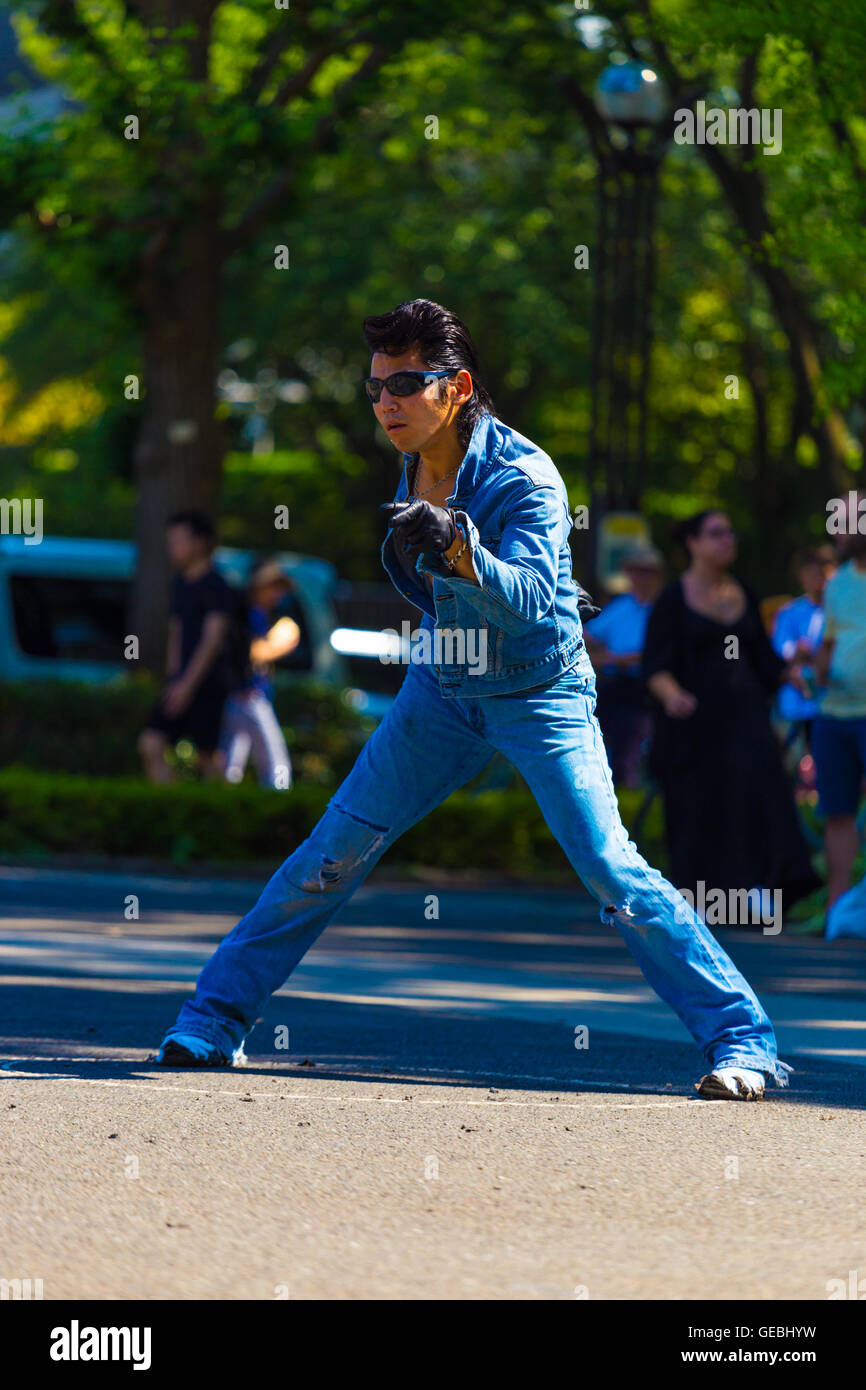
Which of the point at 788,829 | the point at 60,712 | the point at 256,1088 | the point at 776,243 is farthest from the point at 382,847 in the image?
the point at 60,712

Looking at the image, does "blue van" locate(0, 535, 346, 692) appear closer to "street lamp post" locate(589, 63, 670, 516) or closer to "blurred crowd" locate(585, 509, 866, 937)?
"street lamp post" locate(589, 63, 670, 516)

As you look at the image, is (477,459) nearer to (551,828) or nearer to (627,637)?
(551,828)

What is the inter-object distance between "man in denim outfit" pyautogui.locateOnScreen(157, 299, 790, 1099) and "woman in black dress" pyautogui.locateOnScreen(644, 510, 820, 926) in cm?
430

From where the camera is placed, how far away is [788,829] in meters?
9.95

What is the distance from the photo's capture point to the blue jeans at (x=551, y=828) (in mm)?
5316

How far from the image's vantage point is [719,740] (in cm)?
996

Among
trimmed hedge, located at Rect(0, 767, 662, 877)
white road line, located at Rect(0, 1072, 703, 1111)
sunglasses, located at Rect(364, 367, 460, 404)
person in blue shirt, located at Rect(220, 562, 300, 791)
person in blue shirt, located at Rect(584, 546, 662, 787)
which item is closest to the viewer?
sunglasses, located at Rect(364, 367, 460, 404)

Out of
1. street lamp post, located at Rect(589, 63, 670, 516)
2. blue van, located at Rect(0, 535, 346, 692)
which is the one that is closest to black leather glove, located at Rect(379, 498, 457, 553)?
street lamp post, located at Rect(589, 63, 670, 516)

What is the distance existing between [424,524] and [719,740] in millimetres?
5416

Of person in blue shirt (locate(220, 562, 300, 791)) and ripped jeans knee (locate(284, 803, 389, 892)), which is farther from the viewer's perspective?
person in blue shirt (locate(220, 562, 300, 791))

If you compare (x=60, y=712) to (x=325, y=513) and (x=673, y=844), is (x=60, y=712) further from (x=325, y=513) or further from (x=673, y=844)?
(x=325, y=513)

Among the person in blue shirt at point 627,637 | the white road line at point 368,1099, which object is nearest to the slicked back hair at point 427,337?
the white road line at point 368,1099

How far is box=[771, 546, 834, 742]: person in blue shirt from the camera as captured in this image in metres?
12.8

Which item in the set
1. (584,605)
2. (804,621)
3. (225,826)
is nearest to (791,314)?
(804,621)
